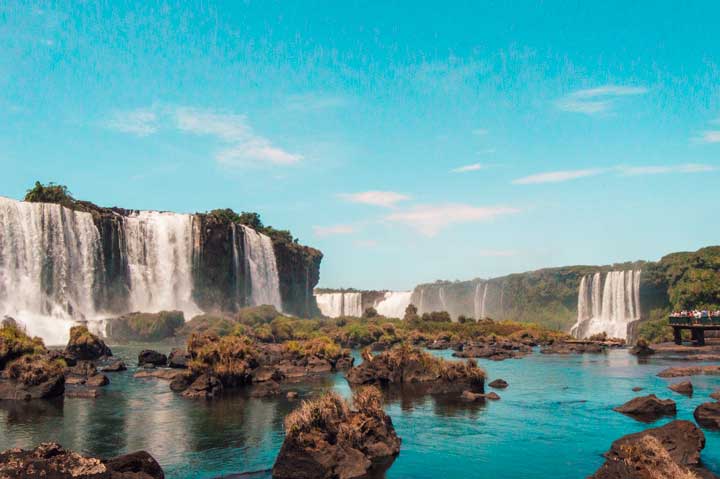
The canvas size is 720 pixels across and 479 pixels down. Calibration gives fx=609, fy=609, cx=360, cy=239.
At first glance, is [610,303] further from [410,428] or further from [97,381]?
[97,381]

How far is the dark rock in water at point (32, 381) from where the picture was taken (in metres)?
34.5

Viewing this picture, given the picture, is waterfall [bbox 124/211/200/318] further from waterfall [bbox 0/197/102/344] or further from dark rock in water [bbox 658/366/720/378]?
dark rock in water [bbox 658/366/720/378]

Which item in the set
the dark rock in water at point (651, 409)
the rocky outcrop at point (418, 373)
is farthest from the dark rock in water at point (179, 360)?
the dark rock in water at point (651, 409)

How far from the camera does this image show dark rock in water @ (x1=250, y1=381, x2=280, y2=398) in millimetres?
36656

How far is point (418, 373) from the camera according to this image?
1652 inches

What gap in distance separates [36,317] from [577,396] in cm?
6503

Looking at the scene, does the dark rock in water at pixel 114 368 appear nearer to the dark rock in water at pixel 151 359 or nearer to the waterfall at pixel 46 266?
the dark rock in water at pixel 151 359

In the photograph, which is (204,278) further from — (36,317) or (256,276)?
(36,317)

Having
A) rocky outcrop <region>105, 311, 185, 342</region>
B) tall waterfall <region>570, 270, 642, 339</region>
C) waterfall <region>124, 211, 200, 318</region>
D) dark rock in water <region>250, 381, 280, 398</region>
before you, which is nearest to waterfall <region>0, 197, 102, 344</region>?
rocky outcrop <region>105, 311, 185, 342</region>

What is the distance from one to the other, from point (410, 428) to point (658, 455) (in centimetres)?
1207

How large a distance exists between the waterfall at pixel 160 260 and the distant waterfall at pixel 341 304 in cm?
4033

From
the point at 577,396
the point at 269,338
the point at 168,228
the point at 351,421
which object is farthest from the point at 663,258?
the point at 351,421

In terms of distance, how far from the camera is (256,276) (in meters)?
111

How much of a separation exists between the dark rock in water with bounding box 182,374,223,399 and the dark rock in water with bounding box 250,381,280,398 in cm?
217
